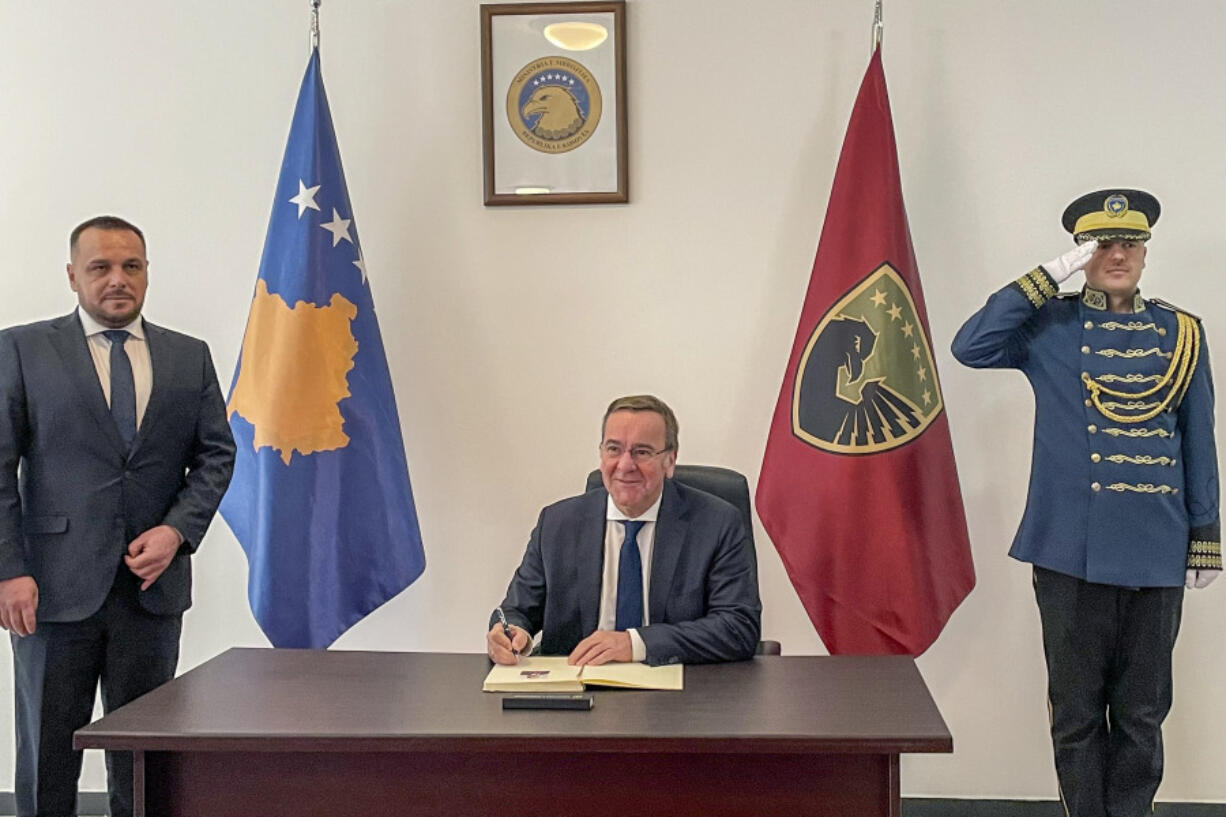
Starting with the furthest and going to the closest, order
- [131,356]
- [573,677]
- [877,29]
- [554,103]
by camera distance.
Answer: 1. [554,103]
2. [877,29]
3. [131,356]
4. [573,677]

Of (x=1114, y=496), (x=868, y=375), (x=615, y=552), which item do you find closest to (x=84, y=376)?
(x=615, y=552)

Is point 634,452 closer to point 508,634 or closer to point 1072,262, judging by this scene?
point 508,634

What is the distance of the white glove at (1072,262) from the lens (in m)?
2.68

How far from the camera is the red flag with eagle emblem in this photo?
2.97 metres

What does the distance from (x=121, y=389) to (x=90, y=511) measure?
27 centimetres

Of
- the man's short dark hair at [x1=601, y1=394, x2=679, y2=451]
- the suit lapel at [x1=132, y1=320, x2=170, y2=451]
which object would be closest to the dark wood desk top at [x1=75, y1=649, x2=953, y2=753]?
the man's short dark hair at [x1=601, y1=394, x2=679, y2=451]

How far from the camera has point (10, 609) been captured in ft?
7.74

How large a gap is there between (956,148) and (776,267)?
600mm

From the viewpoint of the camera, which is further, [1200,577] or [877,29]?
[877,29]

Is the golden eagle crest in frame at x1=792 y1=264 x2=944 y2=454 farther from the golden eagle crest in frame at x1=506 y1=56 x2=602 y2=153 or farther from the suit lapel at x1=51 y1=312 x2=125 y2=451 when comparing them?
the suit lapel at x1=51 y1=312 x2=125 y2=451

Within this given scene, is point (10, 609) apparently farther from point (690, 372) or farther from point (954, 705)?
point (954, 705)

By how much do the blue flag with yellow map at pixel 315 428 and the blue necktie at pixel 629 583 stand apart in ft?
3.28

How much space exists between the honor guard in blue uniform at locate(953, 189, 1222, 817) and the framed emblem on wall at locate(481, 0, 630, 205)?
1.21 meters

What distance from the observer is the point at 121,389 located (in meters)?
2.51
